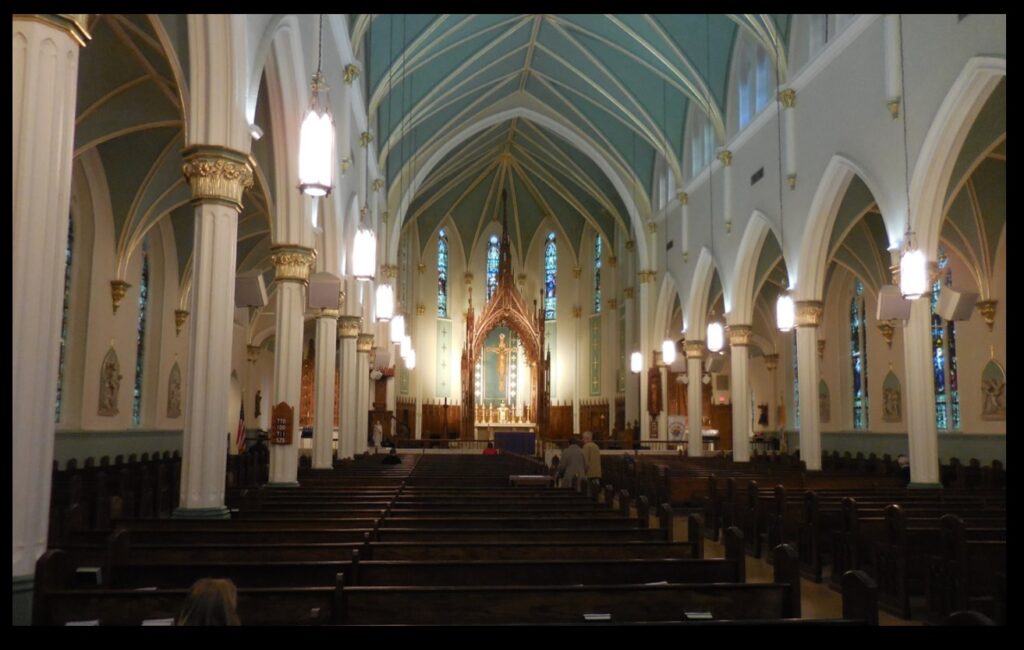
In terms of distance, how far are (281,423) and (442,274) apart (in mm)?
28612

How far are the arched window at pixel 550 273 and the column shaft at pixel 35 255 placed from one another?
3673cm

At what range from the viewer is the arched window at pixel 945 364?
69.5 ft

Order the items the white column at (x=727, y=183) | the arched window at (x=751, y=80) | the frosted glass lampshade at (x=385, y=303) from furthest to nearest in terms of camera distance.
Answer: the white column at (x=727, y=183) → the arched window at (x=751, y=80) → the frosted glass lampshade at (x=385, y=303)

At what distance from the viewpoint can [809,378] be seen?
19891 mm

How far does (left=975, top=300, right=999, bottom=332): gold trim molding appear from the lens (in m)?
20.0

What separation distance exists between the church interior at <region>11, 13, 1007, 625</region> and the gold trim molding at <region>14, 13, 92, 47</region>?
1.3 inches

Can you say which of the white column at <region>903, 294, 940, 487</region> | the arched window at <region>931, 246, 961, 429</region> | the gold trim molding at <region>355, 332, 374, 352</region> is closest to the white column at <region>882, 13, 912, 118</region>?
the white column at <region>903, 294, 940, 487</region>

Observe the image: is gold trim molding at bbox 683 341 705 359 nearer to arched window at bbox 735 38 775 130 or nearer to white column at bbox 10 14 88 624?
arched window at bbox 735 38 775 130

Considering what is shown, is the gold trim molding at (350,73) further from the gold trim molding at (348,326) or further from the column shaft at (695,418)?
the column shaft at (695,418)

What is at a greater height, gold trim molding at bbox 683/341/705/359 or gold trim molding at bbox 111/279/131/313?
gold trim molding at bbox 111/279/131/313

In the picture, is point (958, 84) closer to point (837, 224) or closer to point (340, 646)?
point (837, 224)

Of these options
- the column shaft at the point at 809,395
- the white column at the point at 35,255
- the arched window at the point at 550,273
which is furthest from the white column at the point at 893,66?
the arched window at the point at 550,273

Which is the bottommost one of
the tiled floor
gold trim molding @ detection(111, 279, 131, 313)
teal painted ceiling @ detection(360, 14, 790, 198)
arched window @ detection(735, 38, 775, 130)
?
the tiled floor
